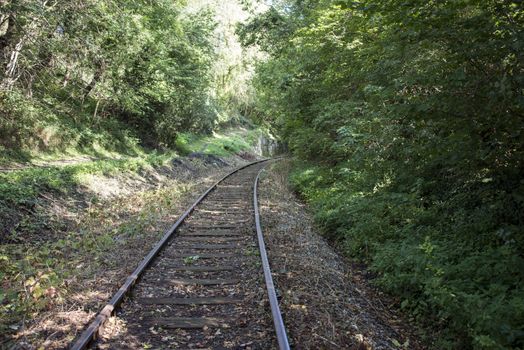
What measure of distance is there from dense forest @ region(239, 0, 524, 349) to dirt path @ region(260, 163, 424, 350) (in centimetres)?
39

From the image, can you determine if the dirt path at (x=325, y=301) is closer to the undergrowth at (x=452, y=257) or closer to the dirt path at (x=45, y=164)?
the undergrowth at (x=452, y=257)

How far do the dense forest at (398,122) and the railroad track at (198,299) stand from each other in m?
1.99

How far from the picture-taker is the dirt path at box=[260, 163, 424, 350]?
14.5 ft

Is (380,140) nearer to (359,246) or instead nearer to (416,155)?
(416,155)

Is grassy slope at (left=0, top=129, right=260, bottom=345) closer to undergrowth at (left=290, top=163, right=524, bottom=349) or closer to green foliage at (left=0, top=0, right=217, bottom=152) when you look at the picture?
green foliage at (left=0, top=0, right=217, bottom=152)

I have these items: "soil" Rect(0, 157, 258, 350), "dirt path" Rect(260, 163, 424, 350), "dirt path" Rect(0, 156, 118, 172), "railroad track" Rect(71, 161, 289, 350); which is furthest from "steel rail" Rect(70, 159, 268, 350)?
"dirt path" Rect(0, 156, 118, 172)

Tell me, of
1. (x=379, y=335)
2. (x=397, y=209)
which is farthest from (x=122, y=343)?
(x=397, y=209)

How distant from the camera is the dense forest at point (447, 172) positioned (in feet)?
14.1

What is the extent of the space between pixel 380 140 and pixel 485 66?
2853 millimetres

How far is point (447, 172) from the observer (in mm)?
6465

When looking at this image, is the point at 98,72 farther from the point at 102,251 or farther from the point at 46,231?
the point at 102,251

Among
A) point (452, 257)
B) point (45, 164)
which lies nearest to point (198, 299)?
point (452, 257)

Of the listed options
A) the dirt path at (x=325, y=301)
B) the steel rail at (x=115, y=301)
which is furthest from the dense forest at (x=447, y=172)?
the steel rail at (x=115, y=301)

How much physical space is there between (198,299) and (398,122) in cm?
456
